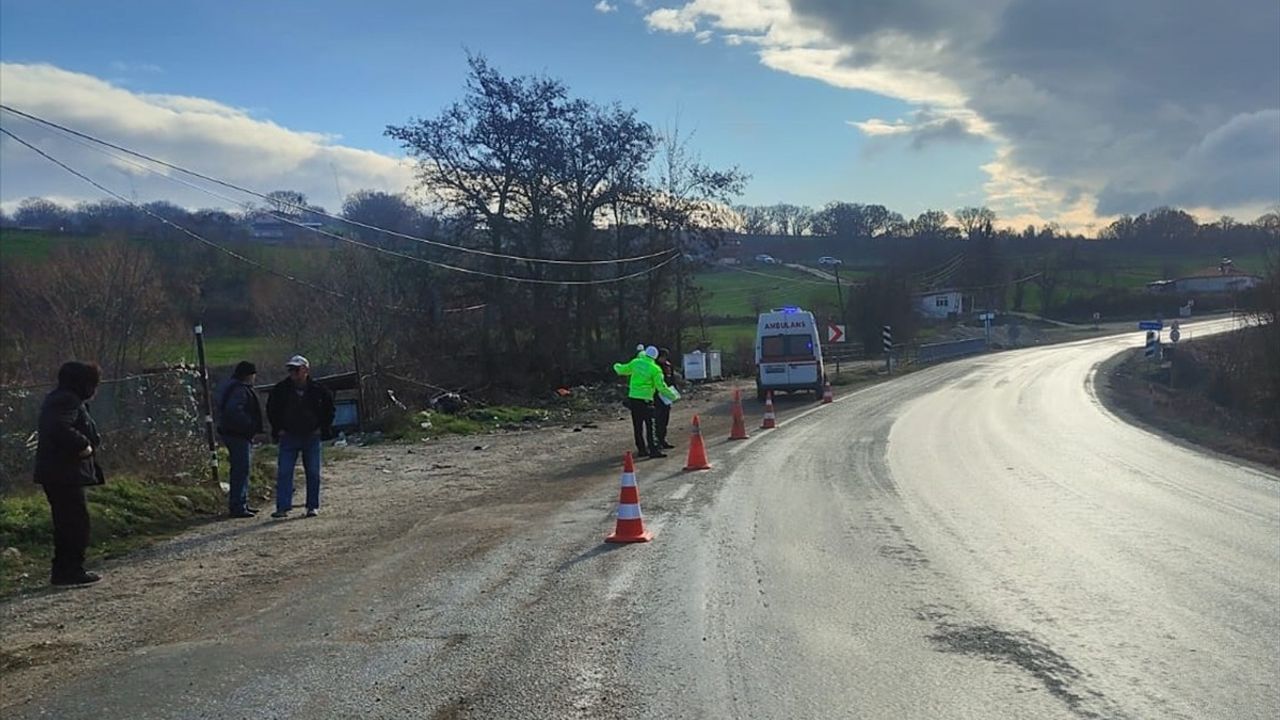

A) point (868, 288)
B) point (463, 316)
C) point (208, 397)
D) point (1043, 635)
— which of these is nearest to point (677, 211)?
point (463, 316)

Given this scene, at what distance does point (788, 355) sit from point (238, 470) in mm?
23087

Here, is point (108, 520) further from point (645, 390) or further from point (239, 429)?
point (645, 390)

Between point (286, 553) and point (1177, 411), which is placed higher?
point (286, 553)

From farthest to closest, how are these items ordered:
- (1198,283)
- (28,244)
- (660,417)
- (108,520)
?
(1198,283) → (28,244) → (660,417) → (108,520)

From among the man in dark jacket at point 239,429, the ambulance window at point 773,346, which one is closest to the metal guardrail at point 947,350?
the ambulance window at point 773,346

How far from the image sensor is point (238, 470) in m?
11.2

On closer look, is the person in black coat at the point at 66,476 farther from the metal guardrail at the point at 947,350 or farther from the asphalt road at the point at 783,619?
the metal guardrail at the point at 947,350

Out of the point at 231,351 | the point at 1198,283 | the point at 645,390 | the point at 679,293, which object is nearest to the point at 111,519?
the point at 645,390

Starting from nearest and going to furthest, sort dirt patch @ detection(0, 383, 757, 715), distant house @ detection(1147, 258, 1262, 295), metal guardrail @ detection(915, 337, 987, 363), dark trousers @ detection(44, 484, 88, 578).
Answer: dirt patch @ detection(0, 383, 757, 715) < dark trousers @ detection(44, 484, 88, 578) < metal guardrail @ detection(915, 337, 987, 363) < distant house @ detection(1147, 258, 1262, 295)

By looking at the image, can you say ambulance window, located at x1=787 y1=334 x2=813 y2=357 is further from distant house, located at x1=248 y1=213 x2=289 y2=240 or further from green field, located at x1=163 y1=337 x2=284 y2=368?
green field, located at x1=163 y1=337 x2=284 y2=368

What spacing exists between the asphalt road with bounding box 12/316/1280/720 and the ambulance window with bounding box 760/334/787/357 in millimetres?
20002

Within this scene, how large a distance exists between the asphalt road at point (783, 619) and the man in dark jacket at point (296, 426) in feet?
6.01


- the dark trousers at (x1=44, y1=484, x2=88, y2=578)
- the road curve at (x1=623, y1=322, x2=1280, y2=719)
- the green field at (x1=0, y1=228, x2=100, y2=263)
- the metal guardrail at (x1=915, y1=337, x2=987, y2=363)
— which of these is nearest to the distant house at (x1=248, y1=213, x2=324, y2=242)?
the green field at (x1=0, y1=228, x2=100, y2=263)

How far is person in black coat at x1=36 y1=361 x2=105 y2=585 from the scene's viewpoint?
8.03 metres
